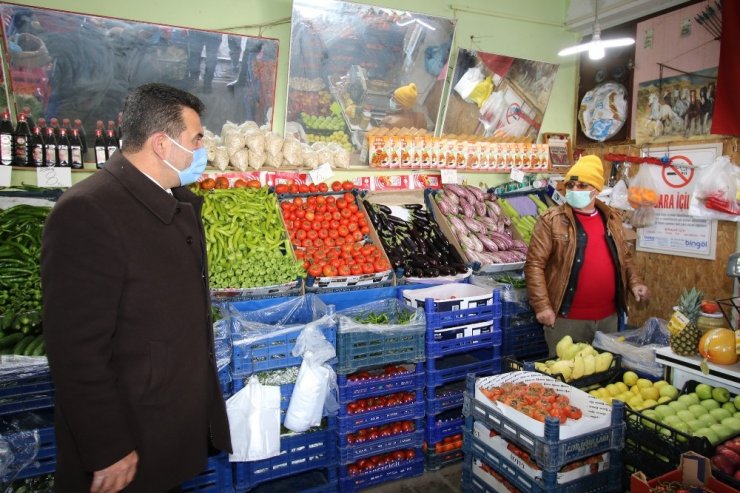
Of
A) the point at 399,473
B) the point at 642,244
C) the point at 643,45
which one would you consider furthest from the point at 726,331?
the point at 643,45

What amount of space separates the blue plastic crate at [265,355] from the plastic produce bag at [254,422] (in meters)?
0.11

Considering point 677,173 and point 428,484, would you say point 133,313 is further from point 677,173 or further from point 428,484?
point 677,173

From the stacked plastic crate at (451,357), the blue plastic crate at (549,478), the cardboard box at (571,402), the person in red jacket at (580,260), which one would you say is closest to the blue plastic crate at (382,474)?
the stacked plastic crate at (451,357)

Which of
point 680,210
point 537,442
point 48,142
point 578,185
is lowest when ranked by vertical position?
point 537,442

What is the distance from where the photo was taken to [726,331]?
259 cm

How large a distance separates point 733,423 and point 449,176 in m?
3.80

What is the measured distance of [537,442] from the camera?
2303 mm

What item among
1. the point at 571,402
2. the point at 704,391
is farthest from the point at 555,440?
the point at 704,391

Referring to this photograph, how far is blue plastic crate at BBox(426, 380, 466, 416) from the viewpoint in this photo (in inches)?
145

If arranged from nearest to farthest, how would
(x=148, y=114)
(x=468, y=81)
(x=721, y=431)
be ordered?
1. (x=148, y=114)
2. (x=721, y=431)
3. (x=468, y=81)

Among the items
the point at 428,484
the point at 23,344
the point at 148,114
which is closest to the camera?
the point at 148,114

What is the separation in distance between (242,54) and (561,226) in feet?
11.2

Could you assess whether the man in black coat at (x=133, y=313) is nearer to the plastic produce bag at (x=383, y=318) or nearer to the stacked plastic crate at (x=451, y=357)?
the plastic produce bag at (x=383, y=318)

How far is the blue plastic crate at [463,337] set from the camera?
143 inches
